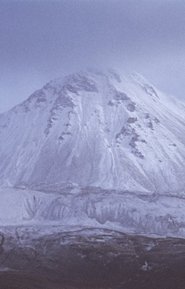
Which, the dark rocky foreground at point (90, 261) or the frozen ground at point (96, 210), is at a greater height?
the frozen ground at point (96, 210)

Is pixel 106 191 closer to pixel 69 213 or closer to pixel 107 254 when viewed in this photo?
pixel 69 213

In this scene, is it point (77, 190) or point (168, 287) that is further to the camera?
point (77, 190)

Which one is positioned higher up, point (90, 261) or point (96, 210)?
point (96, 210)

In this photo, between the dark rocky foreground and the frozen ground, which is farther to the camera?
the frozen ground

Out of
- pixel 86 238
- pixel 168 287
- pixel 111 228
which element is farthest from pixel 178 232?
pixel 168 287

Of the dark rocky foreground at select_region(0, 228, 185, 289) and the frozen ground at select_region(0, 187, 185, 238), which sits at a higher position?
the frozen ground at select_region(0, 187, 185, 238)

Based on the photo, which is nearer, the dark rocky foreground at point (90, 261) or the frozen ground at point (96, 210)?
the dark rocky foreground at point (90, 261)

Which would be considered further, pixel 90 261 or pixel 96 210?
pixel 96 210

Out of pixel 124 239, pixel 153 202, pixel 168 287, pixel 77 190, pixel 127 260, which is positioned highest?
pixel 77 190
